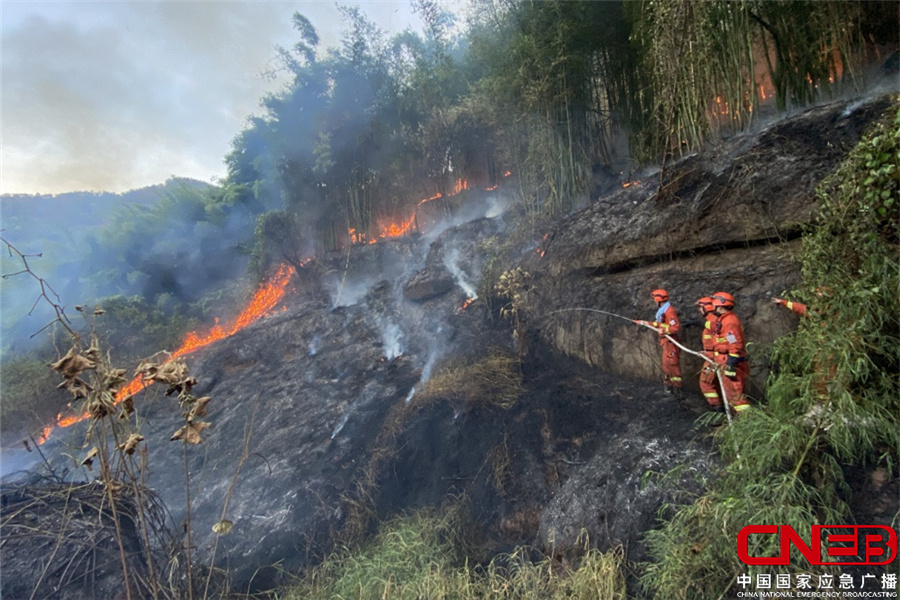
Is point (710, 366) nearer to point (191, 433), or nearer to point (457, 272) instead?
point (191, 433)

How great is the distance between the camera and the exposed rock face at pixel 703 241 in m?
4.84

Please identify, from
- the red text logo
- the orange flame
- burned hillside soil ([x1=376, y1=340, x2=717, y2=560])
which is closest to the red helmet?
burned hillside soil ([x1=376, y1=340, x2=717, y2=560])

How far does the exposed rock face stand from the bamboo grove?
96cm

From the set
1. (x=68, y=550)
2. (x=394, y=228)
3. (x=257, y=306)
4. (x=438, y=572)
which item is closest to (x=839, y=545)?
(x=438, y=572)

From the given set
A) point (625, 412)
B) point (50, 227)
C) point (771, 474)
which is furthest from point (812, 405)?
point (50, 227)

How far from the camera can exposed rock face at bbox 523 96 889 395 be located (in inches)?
190

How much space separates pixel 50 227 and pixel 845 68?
35.8 metres

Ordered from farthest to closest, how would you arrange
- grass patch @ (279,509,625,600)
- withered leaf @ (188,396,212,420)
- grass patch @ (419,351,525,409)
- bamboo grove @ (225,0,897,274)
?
grass patch @ (419,351,525,409), bamboo grove @ (225,0,897,274), grass patch @ (279,509,625,600), withered leaf @ (188,396,212,420)

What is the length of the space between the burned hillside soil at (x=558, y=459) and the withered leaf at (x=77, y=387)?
14.2ft

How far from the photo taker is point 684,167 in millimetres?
6398

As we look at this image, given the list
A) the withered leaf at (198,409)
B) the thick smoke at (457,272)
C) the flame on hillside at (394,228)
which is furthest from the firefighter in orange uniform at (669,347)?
the flame on hillside at (394,228)

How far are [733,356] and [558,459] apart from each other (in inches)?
103

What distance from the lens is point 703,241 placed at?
18.7 ft

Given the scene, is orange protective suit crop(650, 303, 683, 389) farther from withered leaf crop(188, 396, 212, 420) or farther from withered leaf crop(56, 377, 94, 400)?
withered leaf crop(56, 377, 94, 400)
